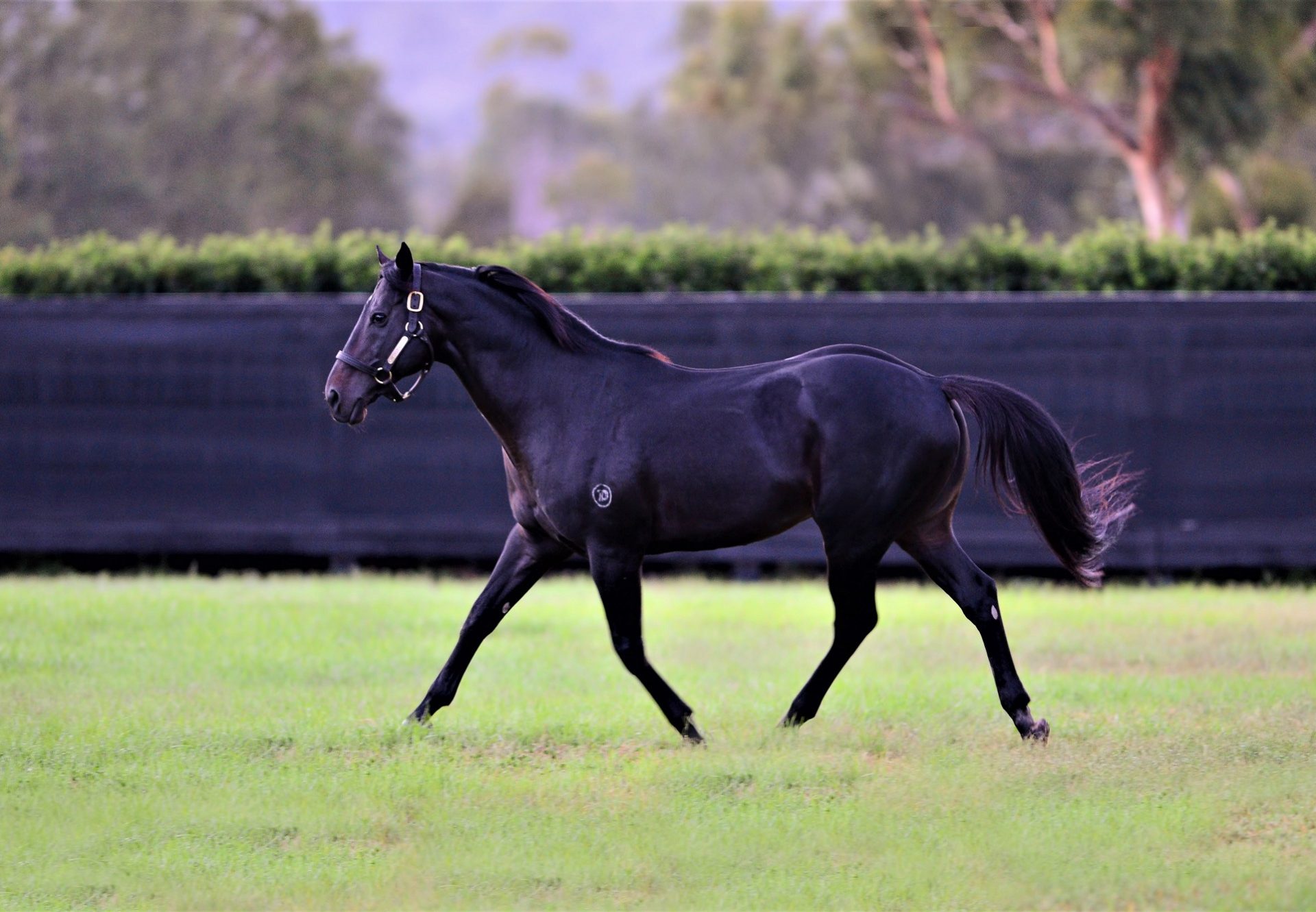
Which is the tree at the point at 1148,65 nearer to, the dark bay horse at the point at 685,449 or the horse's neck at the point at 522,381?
the dark bay horse at the point at 685,449

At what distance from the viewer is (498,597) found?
6641 millimetres

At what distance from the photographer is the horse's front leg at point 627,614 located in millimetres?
6359

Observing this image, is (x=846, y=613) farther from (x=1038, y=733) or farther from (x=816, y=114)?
(x=816, y=114)

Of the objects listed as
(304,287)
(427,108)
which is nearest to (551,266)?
(304,287)

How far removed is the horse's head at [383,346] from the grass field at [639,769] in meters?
1.38

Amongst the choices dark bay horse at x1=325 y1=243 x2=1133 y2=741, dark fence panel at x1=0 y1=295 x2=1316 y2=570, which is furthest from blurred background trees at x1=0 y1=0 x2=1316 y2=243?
dark bay horse at x1=325 y1=243 x2=1133 y2=741

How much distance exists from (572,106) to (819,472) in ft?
231

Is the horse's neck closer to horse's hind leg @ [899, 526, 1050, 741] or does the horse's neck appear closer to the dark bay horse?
the dark bay horse

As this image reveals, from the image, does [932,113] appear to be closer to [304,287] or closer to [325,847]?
[304,287]

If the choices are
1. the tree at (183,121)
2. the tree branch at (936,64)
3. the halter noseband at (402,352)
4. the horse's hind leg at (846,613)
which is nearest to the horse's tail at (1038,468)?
the horse's hind leg at (846,613)

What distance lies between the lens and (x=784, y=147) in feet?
151

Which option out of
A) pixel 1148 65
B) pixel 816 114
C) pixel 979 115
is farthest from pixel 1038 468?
pixel 816 114

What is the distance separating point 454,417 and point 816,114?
3319 cm

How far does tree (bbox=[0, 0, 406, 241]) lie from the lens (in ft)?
127
